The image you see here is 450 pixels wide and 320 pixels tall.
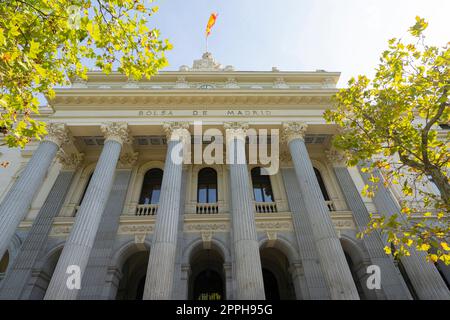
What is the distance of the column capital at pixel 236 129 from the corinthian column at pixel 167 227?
6.81 feet

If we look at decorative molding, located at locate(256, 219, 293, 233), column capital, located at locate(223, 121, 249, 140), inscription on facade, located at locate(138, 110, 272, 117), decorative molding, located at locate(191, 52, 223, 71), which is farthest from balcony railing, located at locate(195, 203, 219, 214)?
decorative molding, located at locate(191, 52, 223, 71)

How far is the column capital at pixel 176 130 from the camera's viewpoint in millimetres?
13027

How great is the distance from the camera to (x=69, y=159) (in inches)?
595

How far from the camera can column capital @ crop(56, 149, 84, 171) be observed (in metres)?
15.0

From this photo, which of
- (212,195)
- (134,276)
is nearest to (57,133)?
(134,276)

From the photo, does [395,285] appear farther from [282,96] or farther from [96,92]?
[96,92]

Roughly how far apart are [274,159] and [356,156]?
7870 millimetres

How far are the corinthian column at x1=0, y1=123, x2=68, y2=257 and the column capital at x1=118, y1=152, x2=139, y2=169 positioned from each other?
2.96 meters

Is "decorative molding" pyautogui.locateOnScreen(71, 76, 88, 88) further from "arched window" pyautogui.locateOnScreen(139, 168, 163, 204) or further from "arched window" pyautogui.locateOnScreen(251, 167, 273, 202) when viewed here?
"arched window" pyautogui.locateOnScreen(251, 167, 273, 202)

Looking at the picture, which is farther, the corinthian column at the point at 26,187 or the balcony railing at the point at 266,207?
the balcony railing at the point at 266,207

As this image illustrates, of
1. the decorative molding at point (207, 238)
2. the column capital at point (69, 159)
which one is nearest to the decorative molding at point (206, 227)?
the decorative molding at point (207, 238)

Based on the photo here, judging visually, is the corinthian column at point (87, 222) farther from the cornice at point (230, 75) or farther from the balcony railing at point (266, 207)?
the balcony railing at point (266, 207)

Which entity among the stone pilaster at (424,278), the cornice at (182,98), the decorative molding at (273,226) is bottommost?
the stone pilaster at (424,278)

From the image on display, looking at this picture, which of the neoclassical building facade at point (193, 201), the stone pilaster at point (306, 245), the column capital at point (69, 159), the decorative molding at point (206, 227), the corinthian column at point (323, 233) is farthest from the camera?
the column capital at point (69, 159)
